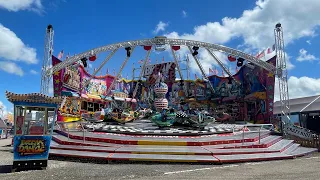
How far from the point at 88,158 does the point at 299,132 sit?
50.8 feet

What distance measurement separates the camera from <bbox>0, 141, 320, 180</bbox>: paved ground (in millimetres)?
7320

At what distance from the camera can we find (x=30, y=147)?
8.32 m

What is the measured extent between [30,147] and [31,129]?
1.96ft

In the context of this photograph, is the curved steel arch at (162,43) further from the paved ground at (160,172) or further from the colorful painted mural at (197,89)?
the paved ground at (160,172)

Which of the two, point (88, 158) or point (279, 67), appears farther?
point (279, 67)

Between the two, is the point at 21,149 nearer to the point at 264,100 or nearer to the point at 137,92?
the point at 264,100

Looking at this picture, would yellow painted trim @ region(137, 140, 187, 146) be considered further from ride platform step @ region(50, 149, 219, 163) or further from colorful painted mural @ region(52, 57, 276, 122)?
colorful painted mural @ region(52, 57, 276, 122)

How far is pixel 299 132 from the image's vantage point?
18.7 meters

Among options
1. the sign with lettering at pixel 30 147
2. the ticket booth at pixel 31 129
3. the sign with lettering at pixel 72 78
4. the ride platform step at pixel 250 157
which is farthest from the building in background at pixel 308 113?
the sign with lettering at pixel 72 78

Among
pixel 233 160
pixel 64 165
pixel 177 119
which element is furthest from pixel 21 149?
pixel 177 119

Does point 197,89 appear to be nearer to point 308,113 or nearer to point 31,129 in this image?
point 308,113

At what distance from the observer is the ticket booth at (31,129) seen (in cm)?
819

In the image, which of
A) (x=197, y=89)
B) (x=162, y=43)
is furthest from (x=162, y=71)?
(x=162, y=43)

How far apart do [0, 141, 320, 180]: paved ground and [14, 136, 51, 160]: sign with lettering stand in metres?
0.55
